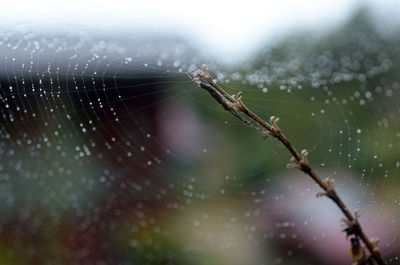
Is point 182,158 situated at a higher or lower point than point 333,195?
higher

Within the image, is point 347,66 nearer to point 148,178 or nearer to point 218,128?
point 218,128

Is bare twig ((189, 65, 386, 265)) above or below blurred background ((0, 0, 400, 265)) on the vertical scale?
below

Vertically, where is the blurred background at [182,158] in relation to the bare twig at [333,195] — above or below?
above

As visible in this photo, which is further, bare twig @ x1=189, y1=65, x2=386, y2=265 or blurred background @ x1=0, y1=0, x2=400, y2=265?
blurred background @ x1=0, y1=0, x2=400, y2=265

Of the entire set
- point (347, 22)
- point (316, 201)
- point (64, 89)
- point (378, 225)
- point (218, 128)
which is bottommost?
point (378, 225)

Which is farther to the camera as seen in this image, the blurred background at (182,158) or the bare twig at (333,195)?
the blurred background at (182,158)

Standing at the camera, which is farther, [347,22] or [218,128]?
[347,22]

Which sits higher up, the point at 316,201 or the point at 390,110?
the point at 390,110

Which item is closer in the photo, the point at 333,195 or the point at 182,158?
the point at 333,195

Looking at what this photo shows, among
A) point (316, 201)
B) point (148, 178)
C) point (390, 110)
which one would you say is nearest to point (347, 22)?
point (390, 110)

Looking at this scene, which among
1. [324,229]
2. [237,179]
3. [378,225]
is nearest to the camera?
[378,225]

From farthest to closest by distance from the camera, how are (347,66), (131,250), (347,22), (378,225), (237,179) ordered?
(347,22) → (347,66) → (237,179) → (131,250) → (378,225)
